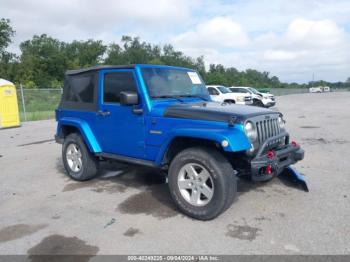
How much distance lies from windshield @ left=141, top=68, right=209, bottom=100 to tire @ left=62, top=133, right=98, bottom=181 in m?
1.80

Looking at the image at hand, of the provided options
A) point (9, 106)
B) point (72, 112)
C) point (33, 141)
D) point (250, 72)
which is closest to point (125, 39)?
point (250, 72)

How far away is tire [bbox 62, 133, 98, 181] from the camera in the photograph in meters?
5.88

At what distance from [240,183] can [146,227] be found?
2078 millimetres

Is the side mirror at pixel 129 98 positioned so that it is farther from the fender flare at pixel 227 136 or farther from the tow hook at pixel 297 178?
the tow hook at pixel 297 178

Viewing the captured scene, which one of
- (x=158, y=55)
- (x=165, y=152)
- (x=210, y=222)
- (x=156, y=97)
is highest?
(x=158, y=55)

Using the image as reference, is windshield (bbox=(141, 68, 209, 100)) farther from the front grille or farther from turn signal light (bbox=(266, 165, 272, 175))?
turn signal light (bbox=(266, 165, 272, 175))

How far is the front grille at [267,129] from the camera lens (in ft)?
14.3

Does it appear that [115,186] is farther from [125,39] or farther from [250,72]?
[250,72]

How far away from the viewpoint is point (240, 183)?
5586 millimetres

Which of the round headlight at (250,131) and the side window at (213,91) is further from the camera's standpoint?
the side window at (213,91)

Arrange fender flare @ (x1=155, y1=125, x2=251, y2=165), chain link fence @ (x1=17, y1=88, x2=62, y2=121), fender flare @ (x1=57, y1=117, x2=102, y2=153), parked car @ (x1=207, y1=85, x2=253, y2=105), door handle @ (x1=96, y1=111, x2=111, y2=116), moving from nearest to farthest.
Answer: fender flare @ (x1=155, y1=125, x2=251, y2=165), door handle @ (x1=96, y1=111, x2=111, y2=116), fender flare @ (x1=57, y1=117, x2=102, y2=153), chain link fence @ (x1=17, y1=88, x2=62, y2=121), parked car @ (x1=207, y1=85, x2=253, y2=105)

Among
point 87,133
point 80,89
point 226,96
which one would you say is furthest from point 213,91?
point 87,133

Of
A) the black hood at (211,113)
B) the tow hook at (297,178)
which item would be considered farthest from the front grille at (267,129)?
the tow hook at (297,178)

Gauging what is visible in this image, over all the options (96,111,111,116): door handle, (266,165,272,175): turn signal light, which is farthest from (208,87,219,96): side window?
(266,165,272,175): turn signal light
